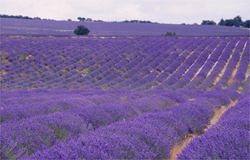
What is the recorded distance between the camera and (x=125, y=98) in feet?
43.7

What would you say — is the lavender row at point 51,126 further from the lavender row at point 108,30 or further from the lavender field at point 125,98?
the lavender row at point 108,30

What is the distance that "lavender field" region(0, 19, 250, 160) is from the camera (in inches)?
206

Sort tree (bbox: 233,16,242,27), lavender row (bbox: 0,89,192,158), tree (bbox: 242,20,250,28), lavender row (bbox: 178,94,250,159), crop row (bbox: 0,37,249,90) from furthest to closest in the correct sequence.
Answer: tree (bbox: 233,16,242,27)
tree (bbox: 242,20,250,28)
crop row (bbox: 0,37,249,90)
lavender row (bbox: 0,89,192,158)
lavender row (bbox: 178,94,250,159)

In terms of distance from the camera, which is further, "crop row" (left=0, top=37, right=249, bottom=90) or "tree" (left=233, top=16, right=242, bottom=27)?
"tree" (left=233, top=16, right=242, bottom=27)

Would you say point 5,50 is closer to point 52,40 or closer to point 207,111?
point 52,40

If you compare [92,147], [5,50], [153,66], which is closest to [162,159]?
[92,147]

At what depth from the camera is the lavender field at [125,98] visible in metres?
5.22

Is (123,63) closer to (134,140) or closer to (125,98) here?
(125,98)

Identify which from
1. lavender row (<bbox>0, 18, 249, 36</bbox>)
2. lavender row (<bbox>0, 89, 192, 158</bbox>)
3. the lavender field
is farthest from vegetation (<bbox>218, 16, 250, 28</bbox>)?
lavender row (<bbox>0, 89, 192, 158</bbox>)

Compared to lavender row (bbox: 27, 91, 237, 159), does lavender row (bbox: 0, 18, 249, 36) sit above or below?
below

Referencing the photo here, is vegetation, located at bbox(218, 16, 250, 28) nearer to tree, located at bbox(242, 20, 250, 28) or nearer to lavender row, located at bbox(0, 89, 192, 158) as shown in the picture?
tree, located at bbox(242, 20, 250, 28)

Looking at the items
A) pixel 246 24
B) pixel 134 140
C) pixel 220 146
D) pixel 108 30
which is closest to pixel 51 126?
pixel 134 140

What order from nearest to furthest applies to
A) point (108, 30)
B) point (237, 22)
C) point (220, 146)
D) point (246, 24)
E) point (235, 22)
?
point (220, 146)
point (108, 30)
point (246, 24)
point (237, 22)
point (235, 22)

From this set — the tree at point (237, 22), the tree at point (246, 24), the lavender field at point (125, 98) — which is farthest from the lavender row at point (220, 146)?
the tree at point (237, 22)
